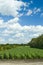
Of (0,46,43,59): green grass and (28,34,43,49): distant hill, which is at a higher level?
(28,34,43,49): distant hill

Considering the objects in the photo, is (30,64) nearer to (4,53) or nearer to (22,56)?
(22,56)

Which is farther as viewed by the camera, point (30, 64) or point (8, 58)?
point (8, 58)

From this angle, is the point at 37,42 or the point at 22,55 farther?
the point at 37,42

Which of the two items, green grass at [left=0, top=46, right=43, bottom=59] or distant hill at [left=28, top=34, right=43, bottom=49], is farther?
distant hill at [left=28, top=34, right=43, bottom=49]

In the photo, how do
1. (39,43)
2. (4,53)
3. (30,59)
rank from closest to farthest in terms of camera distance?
(30,59) → (4,53) → (39,43)

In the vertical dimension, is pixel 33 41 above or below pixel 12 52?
above

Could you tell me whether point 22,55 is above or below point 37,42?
below

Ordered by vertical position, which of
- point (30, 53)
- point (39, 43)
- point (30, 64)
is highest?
point (39, 43)

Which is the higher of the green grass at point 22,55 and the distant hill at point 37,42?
the distant hill at point 37,42

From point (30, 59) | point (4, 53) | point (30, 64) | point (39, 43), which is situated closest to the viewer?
point (30, 64)

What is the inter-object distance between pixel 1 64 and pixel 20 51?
799 centimetres

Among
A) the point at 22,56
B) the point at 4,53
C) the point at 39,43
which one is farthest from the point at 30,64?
the point at 39,43

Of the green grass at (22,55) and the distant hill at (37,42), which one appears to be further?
the distant hill at (37,42)

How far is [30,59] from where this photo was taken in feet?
95.5
